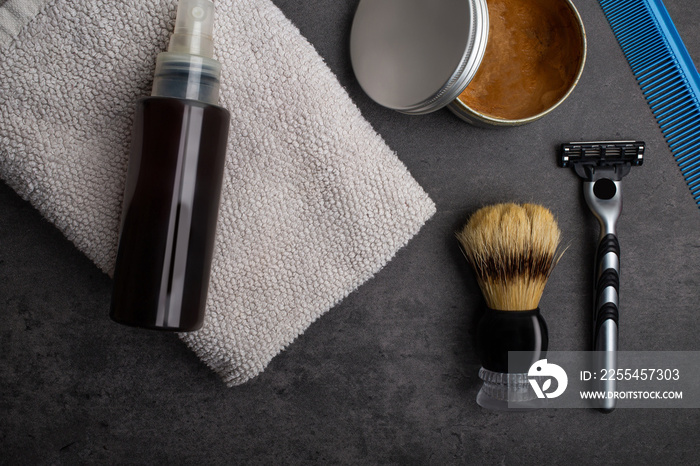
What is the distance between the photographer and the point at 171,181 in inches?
16.9

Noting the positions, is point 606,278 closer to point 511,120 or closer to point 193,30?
point 511,120

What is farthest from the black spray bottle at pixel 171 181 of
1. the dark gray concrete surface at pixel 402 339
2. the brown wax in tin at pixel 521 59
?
the brown wax in tin at pixel 521 59

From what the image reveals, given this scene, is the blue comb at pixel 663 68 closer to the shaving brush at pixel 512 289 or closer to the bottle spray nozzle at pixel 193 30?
the shaving brush at pixel 512 289

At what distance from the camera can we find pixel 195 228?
1.46 ft

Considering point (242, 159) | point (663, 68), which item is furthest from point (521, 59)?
point (242, 159)

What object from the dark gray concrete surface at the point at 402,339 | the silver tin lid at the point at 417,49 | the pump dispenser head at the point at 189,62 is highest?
the silver tin lid at the point at 417,49

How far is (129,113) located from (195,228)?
0.17m

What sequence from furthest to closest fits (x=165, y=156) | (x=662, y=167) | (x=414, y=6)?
1. (x=662, y=167)
2. (x=414, y=6)
3. (x=165, y=156)

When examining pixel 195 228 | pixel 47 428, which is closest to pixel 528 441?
pixel 195 228

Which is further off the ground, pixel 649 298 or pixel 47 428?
pixel 649 298

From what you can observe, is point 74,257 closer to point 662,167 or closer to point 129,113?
point 129,113

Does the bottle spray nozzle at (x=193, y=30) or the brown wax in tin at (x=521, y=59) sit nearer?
the bottle spray nozzle at (x=193, y=30)

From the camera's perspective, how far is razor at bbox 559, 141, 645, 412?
61 cm

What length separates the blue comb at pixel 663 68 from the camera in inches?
24.7
